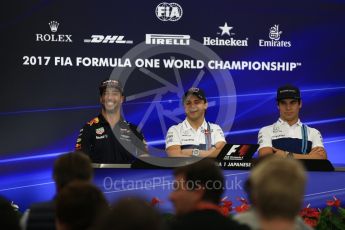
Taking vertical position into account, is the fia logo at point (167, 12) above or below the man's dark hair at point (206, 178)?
above

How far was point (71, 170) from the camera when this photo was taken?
3309 millimetres

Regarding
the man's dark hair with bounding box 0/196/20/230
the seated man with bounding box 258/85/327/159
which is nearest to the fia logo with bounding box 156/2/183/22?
the seated man with bounding box 258/85/327/159

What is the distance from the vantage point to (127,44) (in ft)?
25.7

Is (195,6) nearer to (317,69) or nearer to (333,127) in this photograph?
(317,69)

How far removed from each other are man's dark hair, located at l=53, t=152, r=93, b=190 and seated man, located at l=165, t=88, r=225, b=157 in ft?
10.7

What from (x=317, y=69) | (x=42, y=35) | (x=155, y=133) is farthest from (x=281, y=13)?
(x=42, y=35)

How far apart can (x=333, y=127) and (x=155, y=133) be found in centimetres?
215

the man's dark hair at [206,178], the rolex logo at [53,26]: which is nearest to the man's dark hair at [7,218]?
the man's dark hair at [206,178]

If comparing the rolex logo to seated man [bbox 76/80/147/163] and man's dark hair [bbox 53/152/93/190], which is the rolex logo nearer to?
seated man [bbox 76/80/147/163]

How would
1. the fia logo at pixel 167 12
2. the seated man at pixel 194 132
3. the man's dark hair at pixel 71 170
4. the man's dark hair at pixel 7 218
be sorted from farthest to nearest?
the fia logo at pixel 167 12, the seated man at pixel 194 132, the man's dark hair at pixel 71 170, the man's dark hair at pixel 7 218

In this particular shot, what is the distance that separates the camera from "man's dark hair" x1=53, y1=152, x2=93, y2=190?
330 centimetres

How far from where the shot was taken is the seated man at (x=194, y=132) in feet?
22.1

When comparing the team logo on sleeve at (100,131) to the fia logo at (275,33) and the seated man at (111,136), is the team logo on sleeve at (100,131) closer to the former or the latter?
the seated man at (111,136)

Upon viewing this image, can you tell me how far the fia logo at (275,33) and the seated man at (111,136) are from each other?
224 cm
